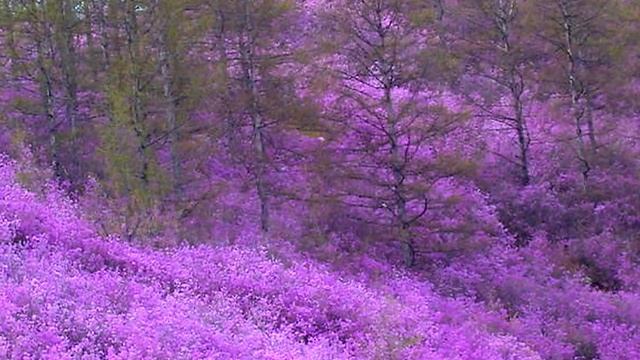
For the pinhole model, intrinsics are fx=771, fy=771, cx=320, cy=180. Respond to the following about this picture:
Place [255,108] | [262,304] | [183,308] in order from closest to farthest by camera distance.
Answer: [183,308]
[262,304]
[255,108]

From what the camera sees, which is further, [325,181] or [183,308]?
[325,181]

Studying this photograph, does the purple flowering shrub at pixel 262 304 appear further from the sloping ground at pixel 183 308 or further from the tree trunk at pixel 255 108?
the tree trunk at pixel 255 108

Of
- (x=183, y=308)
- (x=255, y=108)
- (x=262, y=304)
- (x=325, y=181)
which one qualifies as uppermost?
(x=255, y=108)

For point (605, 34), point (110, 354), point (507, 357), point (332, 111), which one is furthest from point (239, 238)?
point (605, 34)

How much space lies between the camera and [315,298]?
12.1 meters

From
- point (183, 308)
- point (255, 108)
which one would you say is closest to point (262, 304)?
point (183, 308)

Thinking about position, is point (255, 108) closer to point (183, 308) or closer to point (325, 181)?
point (325, 181)

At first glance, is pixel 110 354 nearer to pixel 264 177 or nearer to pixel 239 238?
pixel 239 238

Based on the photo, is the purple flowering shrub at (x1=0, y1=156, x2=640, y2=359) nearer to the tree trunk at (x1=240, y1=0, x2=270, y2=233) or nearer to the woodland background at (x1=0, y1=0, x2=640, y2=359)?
the woodland background at (x1=0, y1=0, x2=640, y2=359)

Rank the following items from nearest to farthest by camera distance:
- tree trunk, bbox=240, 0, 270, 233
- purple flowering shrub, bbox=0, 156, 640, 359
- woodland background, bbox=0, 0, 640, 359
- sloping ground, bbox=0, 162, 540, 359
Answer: sloping ground, bbox=0, 162, 540, 359, purple flowering shrub, bbox=0, 156, 640, 359, woodland background, bbox=0, 0, 640, 359, tree trunk, bbox=240, 0, 270, 233

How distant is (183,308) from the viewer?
30.9ft

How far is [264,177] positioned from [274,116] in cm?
281

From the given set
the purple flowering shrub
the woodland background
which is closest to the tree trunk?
the woodland background

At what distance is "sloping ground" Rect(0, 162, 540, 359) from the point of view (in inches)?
310
